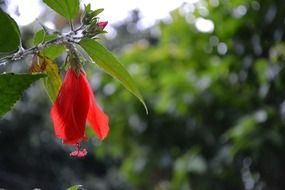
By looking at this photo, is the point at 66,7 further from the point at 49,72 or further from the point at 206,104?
the point at 206,104

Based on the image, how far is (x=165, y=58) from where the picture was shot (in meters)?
2.15

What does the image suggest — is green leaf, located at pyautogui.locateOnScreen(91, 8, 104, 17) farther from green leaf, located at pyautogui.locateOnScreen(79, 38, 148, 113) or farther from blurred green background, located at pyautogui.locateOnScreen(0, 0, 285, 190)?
blurred green background, located at pyautogui.locateOnScreen(0, 0, 285, 190)

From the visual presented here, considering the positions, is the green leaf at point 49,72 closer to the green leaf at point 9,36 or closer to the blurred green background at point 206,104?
the green leaf at point 9,36

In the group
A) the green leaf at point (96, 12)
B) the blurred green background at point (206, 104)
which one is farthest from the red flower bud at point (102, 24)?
the blurred green background at point (206, 104)

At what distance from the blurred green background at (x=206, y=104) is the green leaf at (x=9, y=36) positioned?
3.99 feet

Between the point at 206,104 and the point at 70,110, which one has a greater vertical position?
the point at 206,104

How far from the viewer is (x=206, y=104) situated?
1.92 metres

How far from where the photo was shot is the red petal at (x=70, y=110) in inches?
16.4

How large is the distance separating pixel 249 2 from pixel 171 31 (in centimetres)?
45

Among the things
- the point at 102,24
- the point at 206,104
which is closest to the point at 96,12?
the point at 102,24

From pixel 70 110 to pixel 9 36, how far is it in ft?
0.24

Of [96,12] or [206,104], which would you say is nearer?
[96,12]

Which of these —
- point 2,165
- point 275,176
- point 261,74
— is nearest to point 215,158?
point 275,176

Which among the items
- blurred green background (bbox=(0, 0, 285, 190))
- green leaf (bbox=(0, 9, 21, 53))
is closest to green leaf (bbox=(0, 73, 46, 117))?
green leaf (bbox=(0, 9, 21, 53))
